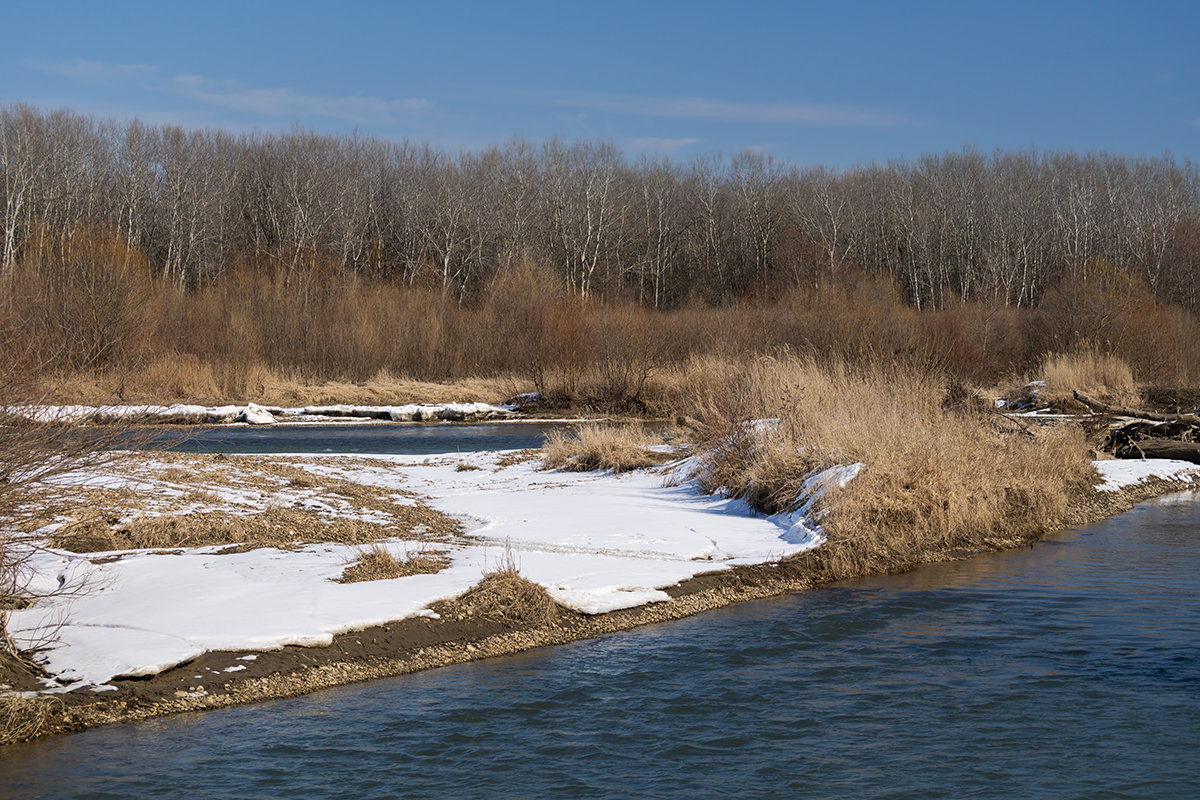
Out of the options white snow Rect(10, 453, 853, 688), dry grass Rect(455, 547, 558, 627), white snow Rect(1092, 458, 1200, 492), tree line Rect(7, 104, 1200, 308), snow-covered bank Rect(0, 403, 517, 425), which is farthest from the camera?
tree line Rect(7, 104, 1200, 308)

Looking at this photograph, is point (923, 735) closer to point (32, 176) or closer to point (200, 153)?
point (32, 176)

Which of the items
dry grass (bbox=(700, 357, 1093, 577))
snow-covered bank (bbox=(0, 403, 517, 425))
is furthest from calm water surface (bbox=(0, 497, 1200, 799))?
snow-covered bank (bbox=(0, 403, 517, 425))

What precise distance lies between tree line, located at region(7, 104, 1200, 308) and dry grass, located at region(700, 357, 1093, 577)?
3372 cm

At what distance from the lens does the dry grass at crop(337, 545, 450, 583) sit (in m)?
9.27

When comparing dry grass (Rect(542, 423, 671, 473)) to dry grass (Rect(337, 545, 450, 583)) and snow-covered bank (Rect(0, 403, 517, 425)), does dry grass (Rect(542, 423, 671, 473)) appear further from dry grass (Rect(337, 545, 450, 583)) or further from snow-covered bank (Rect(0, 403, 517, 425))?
snow-covered bank (Rect(0, 403, 517, 425))

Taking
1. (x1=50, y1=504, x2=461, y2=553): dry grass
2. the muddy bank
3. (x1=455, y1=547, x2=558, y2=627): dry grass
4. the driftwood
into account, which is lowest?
the muddy bank

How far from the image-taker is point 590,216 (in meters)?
58.2

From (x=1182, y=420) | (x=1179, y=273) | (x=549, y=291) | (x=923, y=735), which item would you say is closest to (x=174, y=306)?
(x=549, y=291)

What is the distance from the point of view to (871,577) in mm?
11211

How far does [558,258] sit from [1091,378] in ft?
113

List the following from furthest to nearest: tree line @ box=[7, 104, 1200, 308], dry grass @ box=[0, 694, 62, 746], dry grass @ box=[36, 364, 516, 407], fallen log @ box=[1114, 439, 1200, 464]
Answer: tree line @ box=[7, 104, 1200, 308] → dry grass @ box=[36, 364, 516, 407] → fallen log @ box=[1114, 439, 1200, 464] → dry grass @ box=[0, 694, 62, 746]

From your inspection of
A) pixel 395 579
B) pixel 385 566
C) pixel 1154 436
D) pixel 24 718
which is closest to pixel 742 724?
pixel 395 579

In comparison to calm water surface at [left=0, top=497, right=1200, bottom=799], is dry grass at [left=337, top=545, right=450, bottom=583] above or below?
Result: above

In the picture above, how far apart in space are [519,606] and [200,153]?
183 feet
